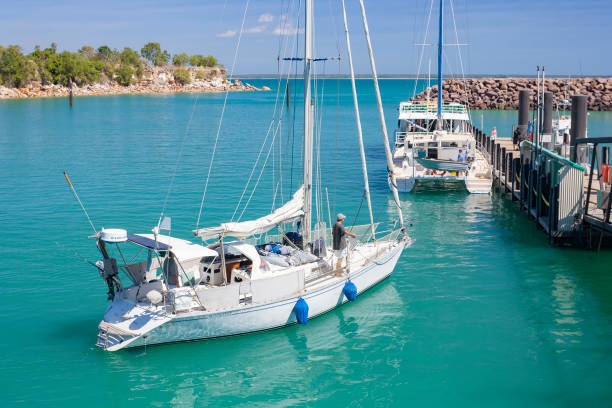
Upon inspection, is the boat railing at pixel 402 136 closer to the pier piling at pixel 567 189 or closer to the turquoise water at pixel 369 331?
the pier piling at pixel 567 189

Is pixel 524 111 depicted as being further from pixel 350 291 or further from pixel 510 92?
pixel 510 92

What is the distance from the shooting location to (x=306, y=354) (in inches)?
641

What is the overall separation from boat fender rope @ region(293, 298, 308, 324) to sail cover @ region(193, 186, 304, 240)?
2.23 metres

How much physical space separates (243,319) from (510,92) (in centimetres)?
9648

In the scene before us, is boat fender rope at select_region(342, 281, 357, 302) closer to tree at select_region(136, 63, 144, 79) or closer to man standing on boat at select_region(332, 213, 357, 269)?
man standing on boat at select_region(332, 213, 357, 269)

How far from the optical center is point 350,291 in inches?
719

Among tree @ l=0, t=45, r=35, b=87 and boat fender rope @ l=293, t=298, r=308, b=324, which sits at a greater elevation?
tree @ l=0, t=45, r=35, b=87

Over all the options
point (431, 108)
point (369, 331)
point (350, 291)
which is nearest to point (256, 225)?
point (350, 291)

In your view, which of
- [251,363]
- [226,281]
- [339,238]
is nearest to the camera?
[251,363]

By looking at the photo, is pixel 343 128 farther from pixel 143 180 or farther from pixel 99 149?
pixel 143 180

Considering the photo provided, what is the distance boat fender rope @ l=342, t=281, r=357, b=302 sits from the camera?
718 inches

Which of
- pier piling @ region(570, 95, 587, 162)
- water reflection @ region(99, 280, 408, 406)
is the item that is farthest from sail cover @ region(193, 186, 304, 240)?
pier piling @ region(570, 95, 587, 162)

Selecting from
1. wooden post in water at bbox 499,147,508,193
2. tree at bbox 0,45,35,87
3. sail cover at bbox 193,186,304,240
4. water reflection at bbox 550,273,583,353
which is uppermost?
tree at bbox 0,45,35,87

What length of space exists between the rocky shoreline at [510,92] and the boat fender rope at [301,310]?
80894 millimetres
